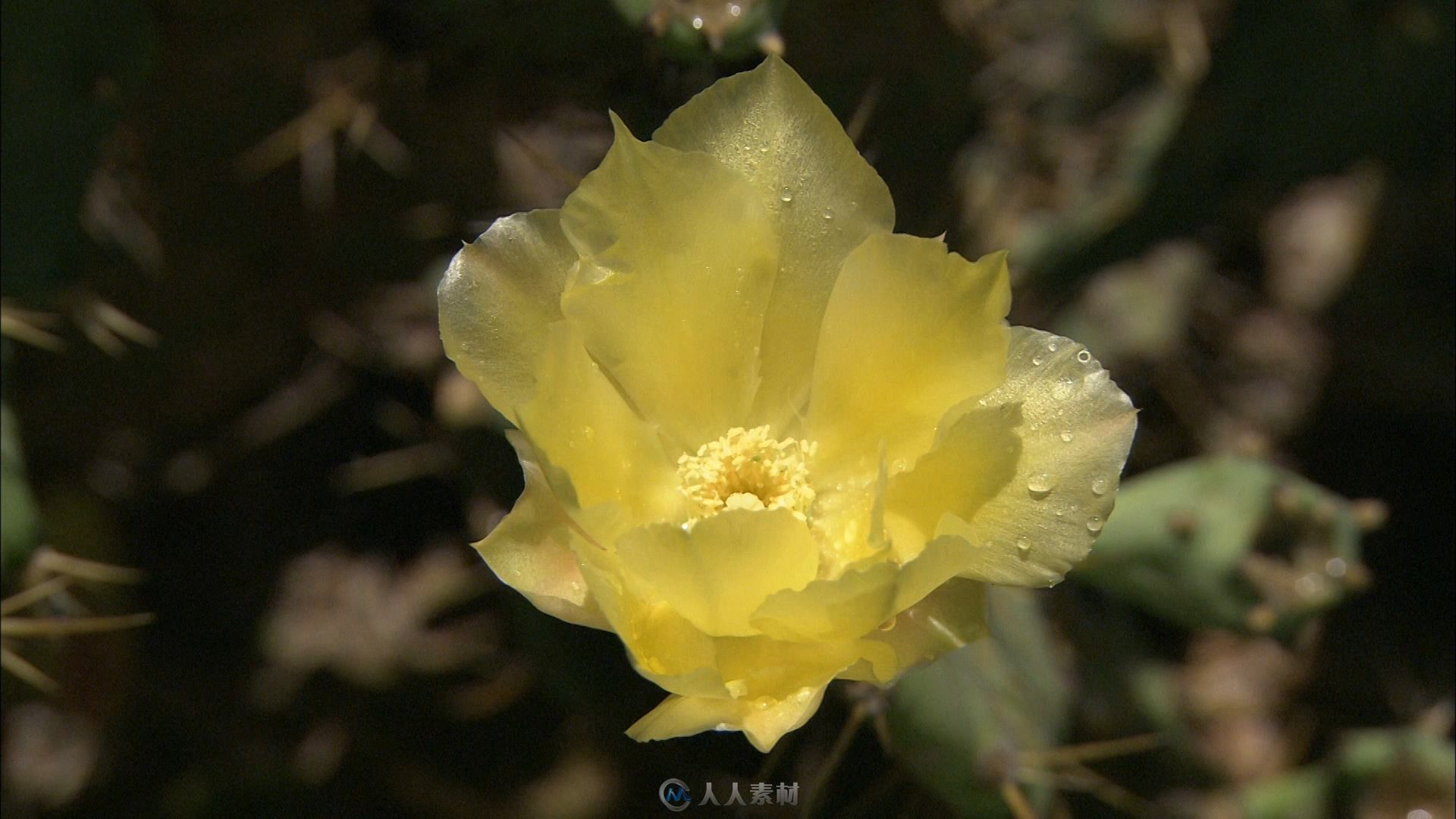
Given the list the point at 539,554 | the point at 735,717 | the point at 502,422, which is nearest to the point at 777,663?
the point at 735,717

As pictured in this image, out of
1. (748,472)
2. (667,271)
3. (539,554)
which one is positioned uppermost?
(667,271)

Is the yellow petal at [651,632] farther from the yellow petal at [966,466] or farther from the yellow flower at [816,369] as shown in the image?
the yellow petal at [966,466]

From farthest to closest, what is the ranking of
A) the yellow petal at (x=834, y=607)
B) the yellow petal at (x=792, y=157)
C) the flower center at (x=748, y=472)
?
the flower center at (x=748, y=472)
the yellow petal at (x=792, y=157)
the yellow petal at (x=834, y=607)

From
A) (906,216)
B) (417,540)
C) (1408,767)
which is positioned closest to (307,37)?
(417,540)

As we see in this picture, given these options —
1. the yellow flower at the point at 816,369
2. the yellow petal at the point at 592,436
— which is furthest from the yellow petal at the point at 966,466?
the yellow petal at the point at 592,436

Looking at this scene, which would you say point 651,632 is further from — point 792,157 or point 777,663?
point 792,157

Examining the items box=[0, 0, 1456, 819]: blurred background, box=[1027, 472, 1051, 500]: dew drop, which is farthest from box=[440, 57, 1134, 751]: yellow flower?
box=[0, 0, 1456, 819]: blurred background

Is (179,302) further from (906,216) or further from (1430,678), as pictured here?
(1430,678)
